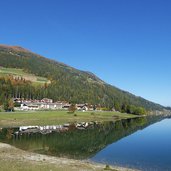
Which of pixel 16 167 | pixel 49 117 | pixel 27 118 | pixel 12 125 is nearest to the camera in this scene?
pixel 16 167

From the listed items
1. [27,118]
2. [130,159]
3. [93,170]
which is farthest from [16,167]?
[27,118]

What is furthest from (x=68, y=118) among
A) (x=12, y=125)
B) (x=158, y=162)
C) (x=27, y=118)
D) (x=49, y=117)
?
(x=158, y=162)

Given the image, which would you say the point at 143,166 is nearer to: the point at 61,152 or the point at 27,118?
the point at 61,152

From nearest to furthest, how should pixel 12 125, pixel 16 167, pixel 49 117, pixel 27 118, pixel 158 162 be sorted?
1. pixel 16 167
2. pixel 158 162
3. pixel 12 125
4. pixel 27 118
5. pixel 49 117

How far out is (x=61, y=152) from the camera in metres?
70.8

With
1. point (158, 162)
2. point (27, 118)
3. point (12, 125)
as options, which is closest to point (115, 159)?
point (158, 162)

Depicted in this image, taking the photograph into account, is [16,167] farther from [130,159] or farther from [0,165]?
[130,159]

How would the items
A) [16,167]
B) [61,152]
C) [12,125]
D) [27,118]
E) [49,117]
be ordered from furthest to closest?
1. [49,117]
2. [27,118]
3. [12,125]
4. [61,152]
5. [16,167]

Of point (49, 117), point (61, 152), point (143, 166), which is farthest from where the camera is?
point (49, 117)

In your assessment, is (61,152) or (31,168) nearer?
(31,168)

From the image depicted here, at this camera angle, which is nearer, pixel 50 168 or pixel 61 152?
pixel 50 168

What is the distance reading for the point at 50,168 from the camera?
44.3 meters

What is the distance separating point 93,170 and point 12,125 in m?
101

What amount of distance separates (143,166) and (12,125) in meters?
93.1
